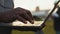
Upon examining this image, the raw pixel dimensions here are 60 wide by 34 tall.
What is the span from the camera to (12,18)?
377 mm

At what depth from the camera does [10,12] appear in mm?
386

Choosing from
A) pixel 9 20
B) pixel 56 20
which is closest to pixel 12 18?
pixel 9 20

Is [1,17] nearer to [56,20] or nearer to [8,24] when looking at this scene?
[8,24]

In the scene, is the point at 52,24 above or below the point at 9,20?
below

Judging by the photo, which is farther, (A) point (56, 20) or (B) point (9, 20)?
(A) point (56, 20)

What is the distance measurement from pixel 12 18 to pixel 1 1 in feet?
0.34

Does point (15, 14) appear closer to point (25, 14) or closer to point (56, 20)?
point (25, 14)

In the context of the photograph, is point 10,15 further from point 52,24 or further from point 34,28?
point 52,24

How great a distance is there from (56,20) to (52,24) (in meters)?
0.06

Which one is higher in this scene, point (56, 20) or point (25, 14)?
point (25, 14)

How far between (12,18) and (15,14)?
12 millimetres

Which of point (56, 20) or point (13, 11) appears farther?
point (56, 20)

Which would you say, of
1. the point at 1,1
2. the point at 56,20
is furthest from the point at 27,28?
the point at 56,20

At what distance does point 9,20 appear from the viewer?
0.38 metres
